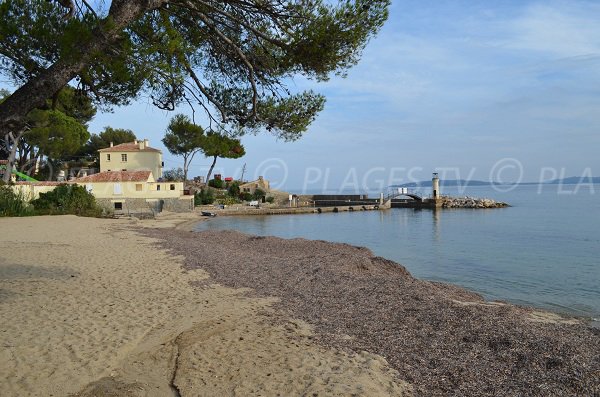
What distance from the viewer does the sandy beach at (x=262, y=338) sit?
5387 mm

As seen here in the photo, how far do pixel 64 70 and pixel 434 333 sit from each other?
6.20 meters

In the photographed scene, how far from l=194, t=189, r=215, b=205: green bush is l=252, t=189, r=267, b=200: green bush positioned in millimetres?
9054

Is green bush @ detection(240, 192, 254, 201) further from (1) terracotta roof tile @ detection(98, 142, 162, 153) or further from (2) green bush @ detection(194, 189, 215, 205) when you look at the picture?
(1) terracotta roof tile @ detection(98, 142, 162, 153)

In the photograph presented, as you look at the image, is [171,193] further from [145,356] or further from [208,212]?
[145,356]

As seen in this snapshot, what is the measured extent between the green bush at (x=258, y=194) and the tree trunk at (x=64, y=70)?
206ft

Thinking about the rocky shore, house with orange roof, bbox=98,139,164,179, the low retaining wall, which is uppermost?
house with orange roof, bbox=98,139,164,179

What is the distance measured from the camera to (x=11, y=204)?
2789cm

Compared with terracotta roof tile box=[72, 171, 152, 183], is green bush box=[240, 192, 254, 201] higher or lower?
lower

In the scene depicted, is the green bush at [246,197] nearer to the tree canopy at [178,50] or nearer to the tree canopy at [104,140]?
the tree canopy at [104,140]

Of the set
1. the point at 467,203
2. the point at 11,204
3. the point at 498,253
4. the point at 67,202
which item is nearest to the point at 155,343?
the point at 498,253

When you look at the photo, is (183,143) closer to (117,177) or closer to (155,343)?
(117,177)

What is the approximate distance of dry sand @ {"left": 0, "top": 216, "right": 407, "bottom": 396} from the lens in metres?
5.23

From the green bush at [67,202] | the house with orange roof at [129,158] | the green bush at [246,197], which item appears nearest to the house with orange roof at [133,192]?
the green bush at [67,202]

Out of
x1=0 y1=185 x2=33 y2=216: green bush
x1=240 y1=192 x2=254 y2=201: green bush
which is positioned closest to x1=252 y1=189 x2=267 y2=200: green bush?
x1=240 y1=192 x2=254 y2=201: green bush
